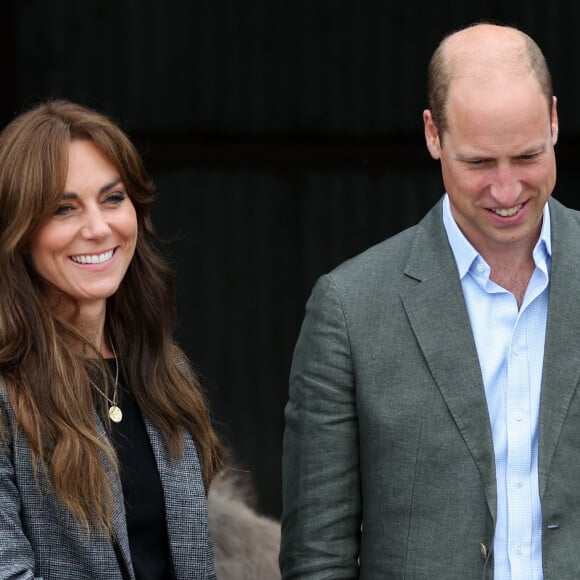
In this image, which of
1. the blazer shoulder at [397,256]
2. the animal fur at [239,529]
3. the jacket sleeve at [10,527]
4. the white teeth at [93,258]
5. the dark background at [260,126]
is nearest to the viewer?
the jacket sleeve at [10,527]

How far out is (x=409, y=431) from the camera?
10.2ft

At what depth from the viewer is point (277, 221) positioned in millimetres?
4730

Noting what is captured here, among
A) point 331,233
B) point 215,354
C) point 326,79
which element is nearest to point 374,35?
point 326,79

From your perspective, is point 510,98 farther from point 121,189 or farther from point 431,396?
point 121,189

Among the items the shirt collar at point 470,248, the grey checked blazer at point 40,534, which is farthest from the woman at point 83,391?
the shirt collar at point 470,248

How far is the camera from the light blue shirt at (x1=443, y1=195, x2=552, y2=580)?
3047 mm

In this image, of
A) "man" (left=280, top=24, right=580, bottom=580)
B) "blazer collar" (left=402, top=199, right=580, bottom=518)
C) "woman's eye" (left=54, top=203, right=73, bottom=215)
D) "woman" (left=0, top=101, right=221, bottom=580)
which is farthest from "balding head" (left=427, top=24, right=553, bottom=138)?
"woman's eye" (left=54, top=203, right=73, bottom=215)

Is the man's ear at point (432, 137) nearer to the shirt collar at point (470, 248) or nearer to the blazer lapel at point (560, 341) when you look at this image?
the shirt collar at point (470, 248)

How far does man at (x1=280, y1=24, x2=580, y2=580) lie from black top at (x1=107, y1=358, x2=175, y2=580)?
0.29 meters

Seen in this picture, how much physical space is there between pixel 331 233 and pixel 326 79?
0.49 m

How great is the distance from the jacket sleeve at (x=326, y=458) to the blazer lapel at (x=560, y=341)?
1.34ft

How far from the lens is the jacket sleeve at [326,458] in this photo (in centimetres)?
314

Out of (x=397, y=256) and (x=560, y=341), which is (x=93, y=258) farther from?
(x=560, y=341)

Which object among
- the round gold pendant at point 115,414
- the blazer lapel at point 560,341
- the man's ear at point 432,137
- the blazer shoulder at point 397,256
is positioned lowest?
the round gold pendant at point 115,414
